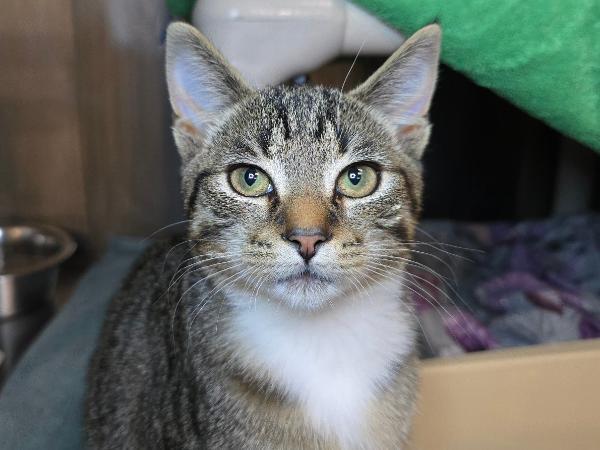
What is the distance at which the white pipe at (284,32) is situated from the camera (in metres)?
1.36

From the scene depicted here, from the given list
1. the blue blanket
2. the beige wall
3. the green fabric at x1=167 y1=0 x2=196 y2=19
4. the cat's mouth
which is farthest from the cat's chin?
the beige wall

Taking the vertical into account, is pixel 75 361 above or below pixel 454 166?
below

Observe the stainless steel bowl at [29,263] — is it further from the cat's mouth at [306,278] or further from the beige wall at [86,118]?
the cat's mouth at [306,278]

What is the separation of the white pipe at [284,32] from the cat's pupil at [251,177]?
1.14 ft

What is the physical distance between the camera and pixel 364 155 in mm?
1141

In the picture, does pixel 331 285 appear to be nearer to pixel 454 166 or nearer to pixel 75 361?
pixel 75 361

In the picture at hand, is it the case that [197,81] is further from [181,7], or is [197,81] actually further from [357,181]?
[181,7]

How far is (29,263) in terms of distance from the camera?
2.20 metres

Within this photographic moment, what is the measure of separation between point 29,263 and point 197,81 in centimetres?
128

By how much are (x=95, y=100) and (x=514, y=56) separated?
60.8 inches

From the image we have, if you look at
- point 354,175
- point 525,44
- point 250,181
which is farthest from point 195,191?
point 525,44

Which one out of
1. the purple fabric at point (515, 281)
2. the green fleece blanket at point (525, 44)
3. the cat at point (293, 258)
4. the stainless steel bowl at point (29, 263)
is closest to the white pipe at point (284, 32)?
the green fleece blanket at point (525, 44)

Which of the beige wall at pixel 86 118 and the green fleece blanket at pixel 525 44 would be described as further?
the beige wall at pixel 86 118

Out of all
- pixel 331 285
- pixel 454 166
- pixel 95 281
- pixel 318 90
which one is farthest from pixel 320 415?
pixel 454 166
